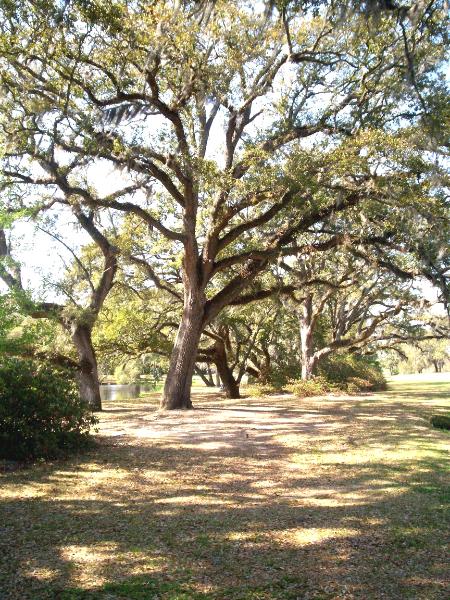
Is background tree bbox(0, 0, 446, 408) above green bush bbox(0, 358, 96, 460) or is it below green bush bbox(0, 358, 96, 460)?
above

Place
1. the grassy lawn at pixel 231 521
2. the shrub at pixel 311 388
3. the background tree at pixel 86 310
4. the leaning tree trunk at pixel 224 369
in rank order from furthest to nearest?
the leaning tree trunk at pixel 224 369 → the shrub at pixel 311 388 → the background tree at pixel 86 310 → the grassy lawn at pixel 231 521

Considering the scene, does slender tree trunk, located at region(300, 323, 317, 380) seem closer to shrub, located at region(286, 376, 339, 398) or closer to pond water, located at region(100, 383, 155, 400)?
shrub, located at region(286, 376, 339, 398)

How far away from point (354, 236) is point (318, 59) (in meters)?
4.53

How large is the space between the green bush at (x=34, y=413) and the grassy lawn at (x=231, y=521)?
0.42 meters

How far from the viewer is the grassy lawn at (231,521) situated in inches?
140

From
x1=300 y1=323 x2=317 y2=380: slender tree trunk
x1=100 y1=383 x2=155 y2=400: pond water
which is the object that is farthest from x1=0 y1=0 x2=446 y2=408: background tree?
x1=100 y1=383 x2=155 y2=400: pond water

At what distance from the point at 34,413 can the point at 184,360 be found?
6864mm

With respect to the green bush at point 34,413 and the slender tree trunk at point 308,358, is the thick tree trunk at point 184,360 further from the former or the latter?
the slender tree trunk at point 308,358

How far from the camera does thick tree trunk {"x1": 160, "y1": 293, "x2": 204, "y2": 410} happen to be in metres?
14.0

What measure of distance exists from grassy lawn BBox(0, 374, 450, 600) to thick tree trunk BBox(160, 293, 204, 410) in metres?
4.50

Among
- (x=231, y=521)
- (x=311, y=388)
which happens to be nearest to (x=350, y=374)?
(x=311, y=388)

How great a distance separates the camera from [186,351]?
46.6 feet

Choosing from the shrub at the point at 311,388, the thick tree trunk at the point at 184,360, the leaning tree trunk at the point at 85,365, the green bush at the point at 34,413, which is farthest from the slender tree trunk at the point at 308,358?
the green bush at the point at 34,413

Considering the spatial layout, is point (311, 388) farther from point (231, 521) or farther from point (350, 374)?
point (231, 521)
